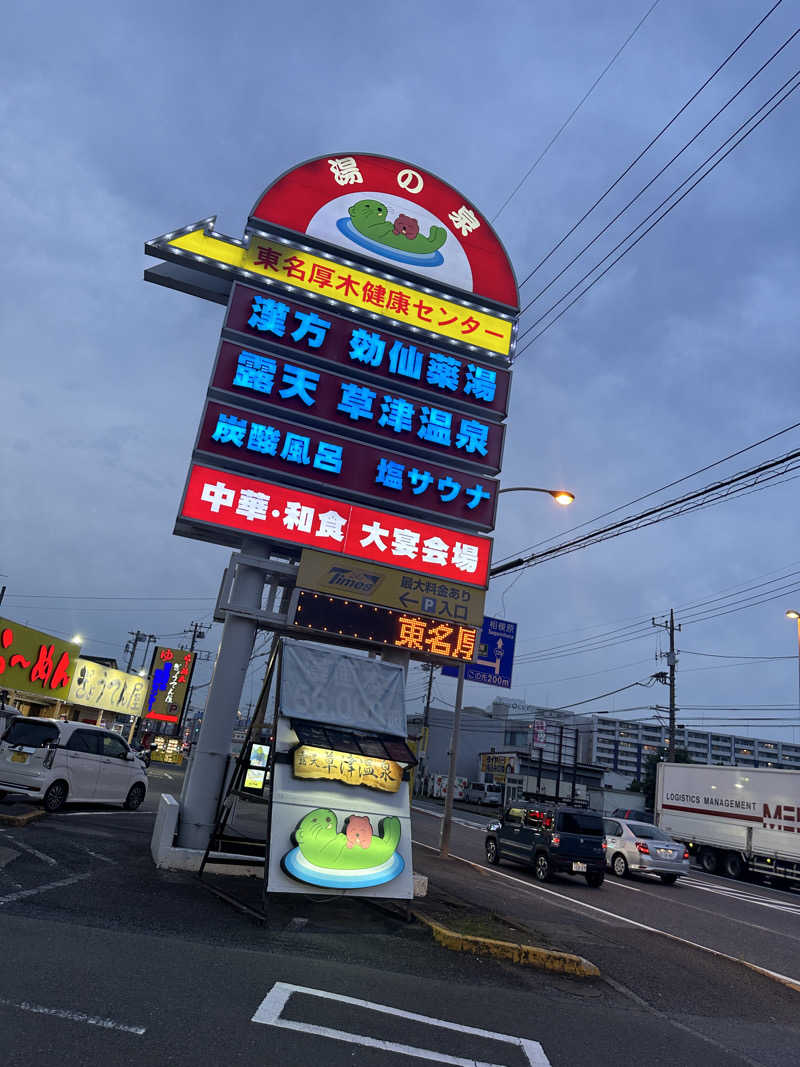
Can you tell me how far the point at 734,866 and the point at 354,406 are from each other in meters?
23.8

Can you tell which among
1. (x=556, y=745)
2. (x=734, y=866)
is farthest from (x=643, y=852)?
(x=556, y=745)

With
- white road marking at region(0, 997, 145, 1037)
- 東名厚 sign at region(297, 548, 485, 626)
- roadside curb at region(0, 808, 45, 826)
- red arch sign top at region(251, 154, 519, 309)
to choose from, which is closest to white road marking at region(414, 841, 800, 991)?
東名厚 sign at region(297, 548, 485, 626)

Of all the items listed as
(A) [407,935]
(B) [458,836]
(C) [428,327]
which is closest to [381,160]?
(C) [428,327]

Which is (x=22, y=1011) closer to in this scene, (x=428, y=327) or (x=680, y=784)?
(x=428, y=327)

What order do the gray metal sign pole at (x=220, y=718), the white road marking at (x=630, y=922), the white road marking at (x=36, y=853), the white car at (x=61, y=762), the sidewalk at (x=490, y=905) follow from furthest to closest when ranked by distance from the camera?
the white car at (x=61, y=762) → the gray metal sign pole at (x=220, y=718) → the white road marking at (x=36, y=853) → the white road marking at (x=630, y=922) → the sidewalk at (x=490, y=905)

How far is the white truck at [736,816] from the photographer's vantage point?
24844 mm

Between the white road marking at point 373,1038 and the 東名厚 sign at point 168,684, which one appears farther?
the 東名厚 sign at point 168,684

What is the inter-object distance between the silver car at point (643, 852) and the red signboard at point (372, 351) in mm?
13890

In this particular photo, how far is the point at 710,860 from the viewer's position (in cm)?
2812

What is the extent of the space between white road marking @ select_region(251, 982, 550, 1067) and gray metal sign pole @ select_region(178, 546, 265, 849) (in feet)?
20.4

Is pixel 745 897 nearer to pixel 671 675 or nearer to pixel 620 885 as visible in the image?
pixel 620 885

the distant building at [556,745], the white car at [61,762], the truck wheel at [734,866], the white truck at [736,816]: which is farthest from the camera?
the distant building at [556,745]

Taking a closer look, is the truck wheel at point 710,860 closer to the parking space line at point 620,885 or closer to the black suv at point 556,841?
the parking space line at point 620,885

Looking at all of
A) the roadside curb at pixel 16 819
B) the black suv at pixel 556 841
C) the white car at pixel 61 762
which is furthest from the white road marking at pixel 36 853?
the black suv at pixel 556 841
